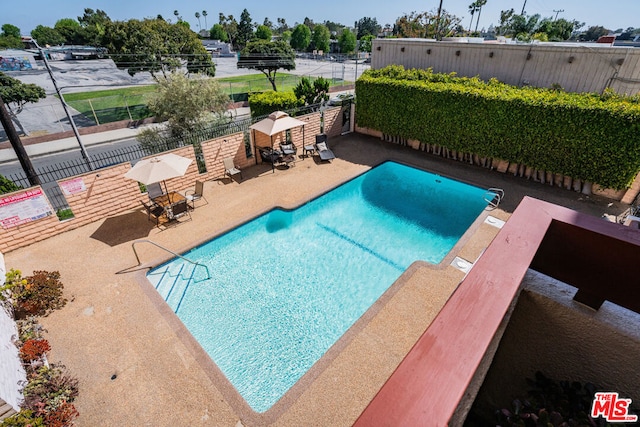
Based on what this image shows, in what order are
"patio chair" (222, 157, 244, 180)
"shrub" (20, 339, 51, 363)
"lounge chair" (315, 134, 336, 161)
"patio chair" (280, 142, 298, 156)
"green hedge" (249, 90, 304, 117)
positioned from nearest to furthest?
"shrub" (20, 339, 51, 363) < "patio chair" (222, 157, 244, 180) < "patio chair" (280, 142, 298, 156) < "lounge chair" (315, 134, 336, 161) < "green hedge" (249, 90, 304, 117)

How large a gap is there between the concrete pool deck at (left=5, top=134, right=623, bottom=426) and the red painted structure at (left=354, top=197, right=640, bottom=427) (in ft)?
14.2

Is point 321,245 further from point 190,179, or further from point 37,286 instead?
point 37,286

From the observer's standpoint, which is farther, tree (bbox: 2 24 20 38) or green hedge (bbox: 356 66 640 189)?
tree (bbox: 2 24 20 38)

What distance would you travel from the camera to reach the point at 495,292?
2.73 m

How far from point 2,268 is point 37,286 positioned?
2053 millimetres

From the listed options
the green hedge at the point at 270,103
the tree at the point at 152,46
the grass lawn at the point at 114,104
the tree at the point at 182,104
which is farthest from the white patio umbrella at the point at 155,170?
the tree at the point at 152,46

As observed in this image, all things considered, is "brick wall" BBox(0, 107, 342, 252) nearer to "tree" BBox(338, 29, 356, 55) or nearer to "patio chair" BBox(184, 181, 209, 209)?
"patio chair" BBox(184, 181, 209, 209)

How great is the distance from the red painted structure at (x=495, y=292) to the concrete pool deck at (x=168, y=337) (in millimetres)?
4325

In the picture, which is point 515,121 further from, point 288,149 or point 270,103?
point 270,103

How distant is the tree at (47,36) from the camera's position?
95.2 metres

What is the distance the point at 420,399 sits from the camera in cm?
205

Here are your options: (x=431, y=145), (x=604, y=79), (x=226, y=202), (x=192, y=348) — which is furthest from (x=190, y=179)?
(x=604, y=79)

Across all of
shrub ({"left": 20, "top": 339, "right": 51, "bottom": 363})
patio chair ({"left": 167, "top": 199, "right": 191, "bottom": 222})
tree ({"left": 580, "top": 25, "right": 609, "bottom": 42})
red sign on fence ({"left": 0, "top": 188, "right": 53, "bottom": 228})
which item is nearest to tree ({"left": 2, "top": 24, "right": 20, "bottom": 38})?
red sign on fence ({"left": 0, "top": 188, "right": 53, "bottom": 228})

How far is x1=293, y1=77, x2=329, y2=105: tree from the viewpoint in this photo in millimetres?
26109
